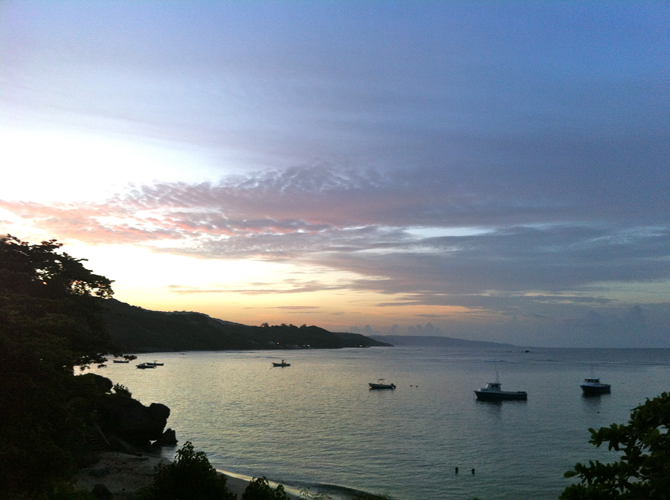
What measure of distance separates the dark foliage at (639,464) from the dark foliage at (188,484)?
1637 centimetres

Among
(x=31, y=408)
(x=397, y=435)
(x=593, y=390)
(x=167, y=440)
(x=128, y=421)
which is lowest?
(x=593, y=390)

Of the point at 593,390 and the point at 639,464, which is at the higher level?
the point at 639,464

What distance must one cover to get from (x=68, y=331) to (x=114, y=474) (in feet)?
35.6

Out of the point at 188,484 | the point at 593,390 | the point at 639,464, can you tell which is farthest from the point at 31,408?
the point at 593,390

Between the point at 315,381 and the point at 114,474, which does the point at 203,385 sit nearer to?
the point at 315,381

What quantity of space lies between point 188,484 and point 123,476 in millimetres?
17281

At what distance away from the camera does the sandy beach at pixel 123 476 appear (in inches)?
1188

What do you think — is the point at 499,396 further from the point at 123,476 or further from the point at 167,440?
the point at 123,476

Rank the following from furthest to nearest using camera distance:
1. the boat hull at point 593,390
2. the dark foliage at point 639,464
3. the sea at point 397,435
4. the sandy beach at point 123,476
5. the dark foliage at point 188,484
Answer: the boat hull at point 593,390 → the sea at point 397,435 → the sandy beach at point 123,476 → the dark foliage at point 188,484 → the dark foliage at point 639,464

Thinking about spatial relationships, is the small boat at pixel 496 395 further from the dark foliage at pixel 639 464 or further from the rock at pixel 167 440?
the dark foliage at pixel 639 464

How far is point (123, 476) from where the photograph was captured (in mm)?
33656

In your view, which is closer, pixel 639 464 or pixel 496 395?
pixel 639 464

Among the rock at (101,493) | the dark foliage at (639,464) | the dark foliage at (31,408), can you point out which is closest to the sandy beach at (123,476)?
the rock at (101,493)

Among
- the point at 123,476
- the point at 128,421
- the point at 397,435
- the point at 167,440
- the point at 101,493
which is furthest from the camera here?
the point at 397,435
